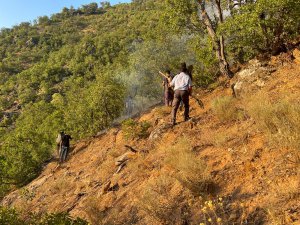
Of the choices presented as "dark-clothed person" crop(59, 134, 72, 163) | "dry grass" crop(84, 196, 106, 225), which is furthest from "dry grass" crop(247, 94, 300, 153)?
"dark-clothed person" crop(59, 134, 72, 163)

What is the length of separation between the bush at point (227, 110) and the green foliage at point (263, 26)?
3.61 meters

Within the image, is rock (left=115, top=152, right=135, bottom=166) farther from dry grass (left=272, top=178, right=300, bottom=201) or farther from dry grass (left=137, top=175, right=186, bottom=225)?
dry grass (left=272, top=178, right=300, bottom=201)

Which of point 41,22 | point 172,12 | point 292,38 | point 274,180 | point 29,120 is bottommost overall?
point 29,120

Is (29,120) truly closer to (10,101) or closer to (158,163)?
(158,163)

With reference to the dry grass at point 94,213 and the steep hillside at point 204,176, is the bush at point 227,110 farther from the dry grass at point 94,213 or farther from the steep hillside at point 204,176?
the dry grass at point 94,213

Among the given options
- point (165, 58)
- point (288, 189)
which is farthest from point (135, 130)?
point (165, 58)

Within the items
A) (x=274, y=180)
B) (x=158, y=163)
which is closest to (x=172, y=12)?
(x=158, y=163)

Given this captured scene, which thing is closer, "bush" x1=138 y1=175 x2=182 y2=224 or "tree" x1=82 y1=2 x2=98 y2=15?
"bush" x1=138 y1=175 x2=182 y2=224

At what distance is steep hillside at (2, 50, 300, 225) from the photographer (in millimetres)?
4710

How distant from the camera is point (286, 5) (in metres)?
11.6

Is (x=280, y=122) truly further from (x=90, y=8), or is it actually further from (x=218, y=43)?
(x=90, y=8)

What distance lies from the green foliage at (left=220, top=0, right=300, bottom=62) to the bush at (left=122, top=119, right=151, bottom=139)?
4.32m

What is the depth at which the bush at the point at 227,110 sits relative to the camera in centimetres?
835

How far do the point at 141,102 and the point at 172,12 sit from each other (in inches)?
288
